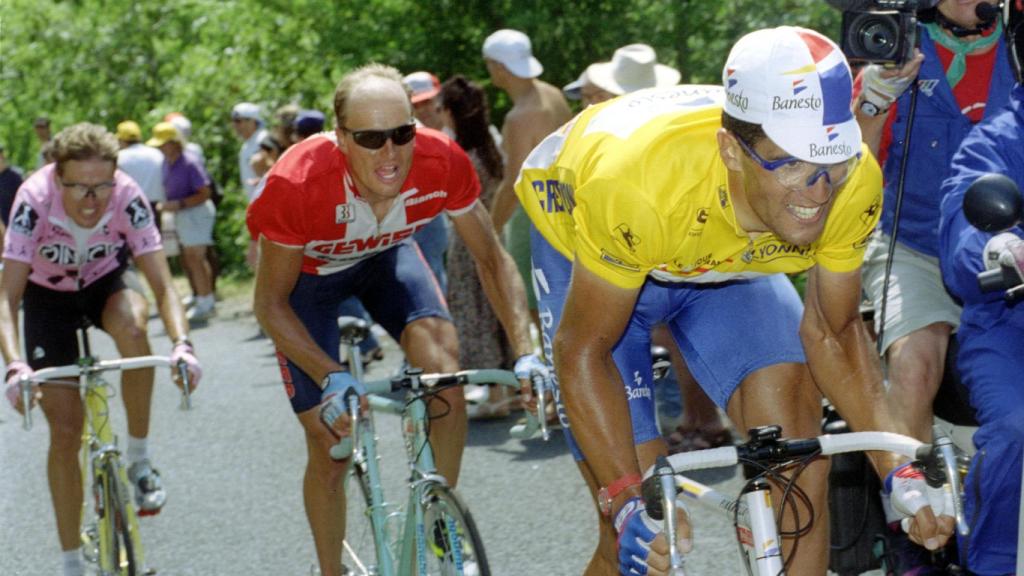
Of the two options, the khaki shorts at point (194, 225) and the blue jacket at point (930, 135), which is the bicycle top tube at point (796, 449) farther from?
the khaki shorts at point (194, 225)

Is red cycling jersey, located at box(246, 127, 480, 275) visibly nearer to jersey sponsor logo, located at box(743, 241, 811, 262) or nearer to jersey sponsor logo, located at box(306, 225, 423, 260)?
jersey sponsor logo, located at box(306, 225, 423, 260)

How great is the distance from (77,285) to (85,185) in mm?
580

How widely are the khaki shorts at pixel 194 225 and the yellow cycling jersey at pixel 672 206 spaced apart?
12.1 m

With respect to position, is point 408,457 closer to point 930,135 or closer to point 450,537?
point 450,537

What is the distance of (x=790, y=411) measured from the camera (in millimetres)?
4156

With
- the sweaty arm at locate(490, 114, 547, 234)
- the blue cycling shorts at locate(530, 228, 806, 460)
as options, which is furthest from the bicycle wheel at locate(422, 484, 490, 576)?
the sweaty arm at locate(490, 114, 547, 234)

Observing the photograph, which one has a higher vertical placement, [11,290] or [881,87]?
[881,87]

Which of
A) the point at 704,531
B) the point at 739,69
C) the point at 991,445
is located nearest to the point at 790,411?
the point at 991,445

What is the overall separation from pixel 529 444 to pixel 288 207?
3752 mm

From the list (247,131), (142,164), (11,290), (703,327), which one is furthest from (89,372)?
(247,131)

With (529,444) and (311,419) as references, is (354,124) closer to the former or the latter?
(311,419)

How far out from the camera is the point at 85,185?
633 centimetres

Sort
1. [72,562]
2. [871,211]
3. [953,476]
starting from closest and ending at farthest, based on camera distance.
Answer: [953,476], [871,211], [72,562]

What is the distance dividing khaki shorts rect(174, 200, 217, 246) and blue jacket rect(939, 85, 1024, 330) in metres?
12.3
